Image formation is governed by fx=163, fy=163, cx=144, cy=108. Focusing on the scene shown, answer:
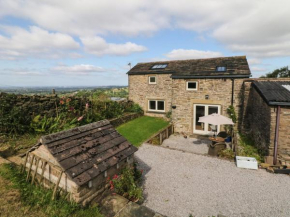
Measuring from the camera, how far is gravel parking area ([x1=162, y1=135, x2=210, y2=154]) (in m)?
10.8

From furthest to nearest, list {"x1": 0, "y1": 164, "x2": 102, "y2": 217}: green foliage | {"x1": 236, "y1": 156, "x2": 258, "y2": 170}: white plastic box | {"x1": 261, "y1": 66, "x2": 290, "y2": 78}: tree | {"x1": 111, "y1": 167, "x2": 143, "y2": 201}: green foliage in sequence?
{"x1": 261, "y1": 66, "x2": 290, "y2": 78}: tree
{"x1": 236, "y1": 156, "x2": 258, "y2": 170}: white plastic box
{"x1": 111, "y1": 167, "x2": 143, "y2": 201}: green foliage
{"x1": 0, "y1": 164, "x2": 102, "y2": 217}: green foliage

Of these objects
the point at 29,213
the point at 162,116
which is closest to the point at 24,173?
the point at 29,213

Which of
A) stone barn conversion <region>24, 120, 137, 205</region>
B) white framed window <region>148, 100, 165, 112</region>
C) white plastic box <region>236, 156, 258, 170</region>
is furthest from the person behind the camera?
white framed window <region>148, 100, 165, 112</region>

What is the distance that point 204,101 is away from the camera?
43.2 ft

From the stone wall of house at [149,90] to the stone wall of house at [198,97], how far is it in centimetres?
293

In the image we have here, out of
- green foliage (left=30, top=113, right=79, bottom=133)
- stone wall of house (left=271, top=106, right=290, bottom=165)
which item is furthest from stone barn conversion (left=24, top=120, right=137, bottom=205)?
stone wall of house (left=271, top=106, right=290, bottom=165)

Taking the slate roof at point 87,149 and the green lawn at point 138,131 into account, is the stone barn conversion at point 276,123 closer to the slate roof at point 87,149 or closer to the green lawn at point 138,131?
the green lawn at point 138,131

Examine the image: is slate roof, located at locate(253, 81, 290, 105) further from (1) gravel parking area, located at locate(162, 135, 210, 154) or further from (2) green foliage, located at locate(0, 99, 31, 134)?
(2) green foliage, located at locate(0, 99, 31, 134)

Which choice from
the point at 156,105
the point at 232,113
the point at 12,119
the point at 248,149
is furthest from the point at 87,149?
the point at 156,105

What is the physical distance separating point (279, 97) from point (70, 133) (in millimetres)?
9195

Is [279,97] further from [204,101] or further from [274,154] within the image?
[204,101]

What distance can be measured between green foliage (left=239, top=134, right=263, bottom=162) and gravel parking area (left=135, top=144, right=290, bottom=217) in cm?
153

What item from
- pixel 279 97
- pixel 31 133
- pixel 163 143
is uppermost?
pixel 279 97

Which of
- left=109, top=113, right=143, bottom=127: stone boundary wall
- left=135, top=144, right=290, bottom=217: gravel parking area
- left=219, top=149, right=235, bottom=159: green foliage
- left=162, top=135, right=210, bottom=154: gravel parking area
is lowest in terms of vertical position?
left=162, top=135, right=210, bottom=154: gravel parking area
